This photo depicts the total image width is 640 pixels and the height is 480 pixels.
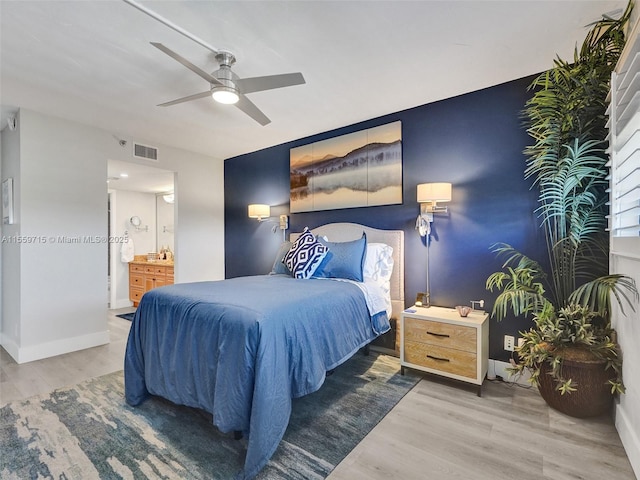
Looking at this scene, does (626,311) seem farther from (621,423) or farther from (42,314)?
(42,314)

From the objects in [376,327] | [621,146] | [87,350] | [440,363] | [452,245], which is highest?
[621,146]

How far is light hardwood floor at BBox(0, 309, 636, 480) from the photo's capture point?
1.61m

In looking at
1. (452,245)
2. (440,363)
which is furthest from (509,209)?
(440,363)

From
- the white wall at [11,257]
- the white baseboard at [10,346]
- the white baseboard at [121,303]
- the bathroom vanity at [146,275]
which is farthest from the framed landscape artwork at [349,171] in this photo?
the white baseboard at [121,303]

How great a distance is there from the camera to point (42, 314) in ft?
10.7

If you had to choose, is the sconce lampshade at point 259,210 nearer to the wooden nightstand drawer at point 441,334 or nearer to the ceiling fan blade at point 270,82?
the ceiling fan blade at point 270,82

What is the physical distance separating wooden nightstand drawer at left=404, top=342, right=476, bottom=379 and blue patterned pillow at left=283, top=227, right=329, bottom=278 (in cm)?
113

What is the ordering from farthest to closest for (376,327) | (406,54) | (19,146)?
(19,146) → (376,327) → (406,54)

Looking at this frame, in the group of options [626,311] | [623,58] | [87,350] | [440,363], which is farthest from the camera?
[87,350]

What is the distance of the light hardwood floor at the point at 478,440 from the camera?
1.61 meters

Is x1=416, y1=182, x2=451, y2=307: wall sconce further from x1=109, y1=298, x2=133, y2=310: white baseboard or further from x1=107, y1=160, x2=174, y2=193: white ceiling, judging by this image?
x1=109, y1=298, x2=133, y2=310: white baseboard

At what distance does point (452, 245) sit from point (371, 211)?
0.97 meters

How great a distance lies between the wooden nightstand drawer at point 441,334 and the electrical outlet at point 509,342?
0.52m

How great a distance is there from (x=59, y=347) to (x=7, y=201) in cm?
170
